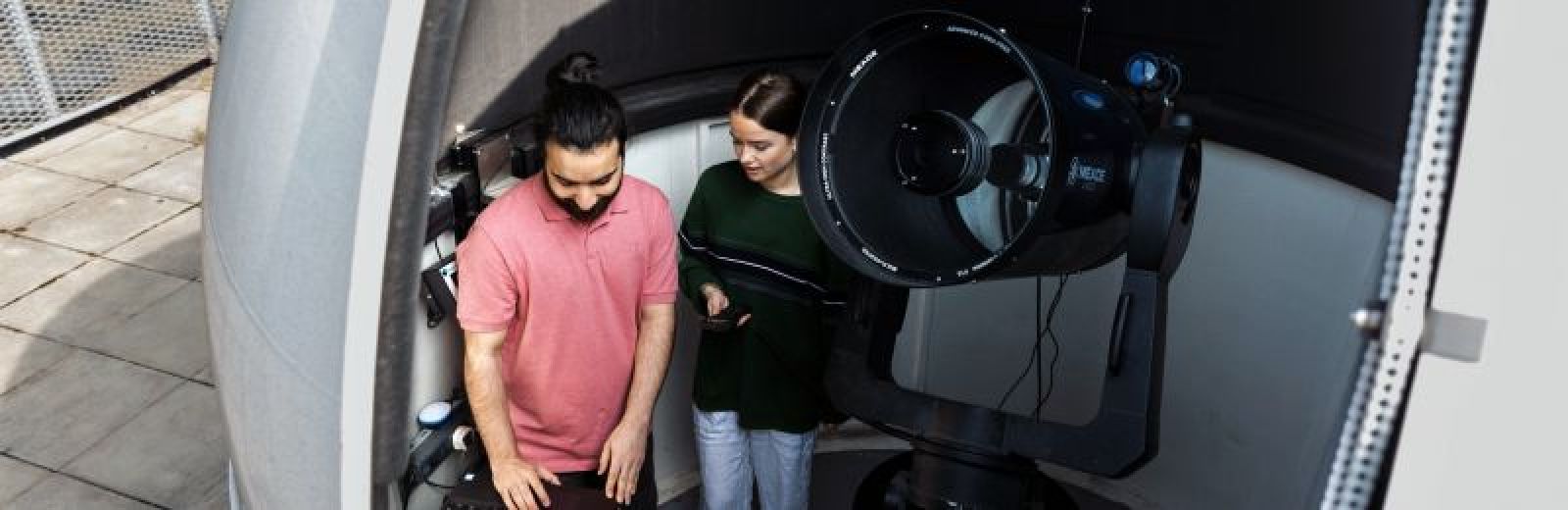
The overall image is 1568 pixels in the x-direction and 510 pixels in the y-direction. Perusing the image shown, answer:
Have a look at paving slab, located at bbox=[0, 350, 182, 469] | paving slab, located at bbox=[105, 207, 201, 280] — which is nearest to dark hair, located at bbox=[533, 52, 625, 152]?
paving slab, located at bbox=[0, 350, 182, 469]

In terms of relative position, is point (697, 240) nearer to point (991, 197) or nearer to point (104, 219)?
point (991, 197)

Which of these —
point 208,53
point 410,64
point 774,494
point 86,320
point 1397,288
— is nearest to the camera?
point 1397,288

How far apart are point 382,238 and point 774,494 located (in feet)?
4.55

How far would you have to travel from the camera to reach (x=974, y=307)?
376cm

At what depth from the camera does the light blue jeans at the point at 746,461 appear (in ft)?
9.37

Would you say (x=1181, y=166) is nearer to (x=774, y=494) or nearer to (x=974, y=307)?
(x=774, y=494)

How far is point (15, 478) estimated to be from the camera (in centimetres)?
357

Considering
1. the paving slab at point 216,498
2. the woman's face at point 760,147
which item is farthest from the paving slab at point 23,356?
the woman's face at point 760,147

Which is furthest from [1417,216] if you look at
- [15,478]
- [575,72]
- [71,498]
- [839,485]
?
[15,478]

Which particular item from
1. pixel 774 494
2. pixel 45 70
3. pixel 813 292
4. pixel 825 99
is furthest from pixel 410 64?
pixel 45 70

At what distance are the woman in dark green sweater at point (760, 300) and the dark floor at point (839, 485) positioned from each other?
1.96 ft

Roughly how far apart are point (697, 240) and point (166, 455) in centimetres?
201

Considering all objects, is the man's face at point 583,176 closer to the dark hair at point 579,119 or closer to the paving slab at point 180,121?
the dark hair at point 579,119

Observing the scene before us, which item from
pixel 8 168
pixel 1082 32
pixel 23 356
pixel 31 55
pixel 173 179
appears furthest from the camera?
pixel 31 55
